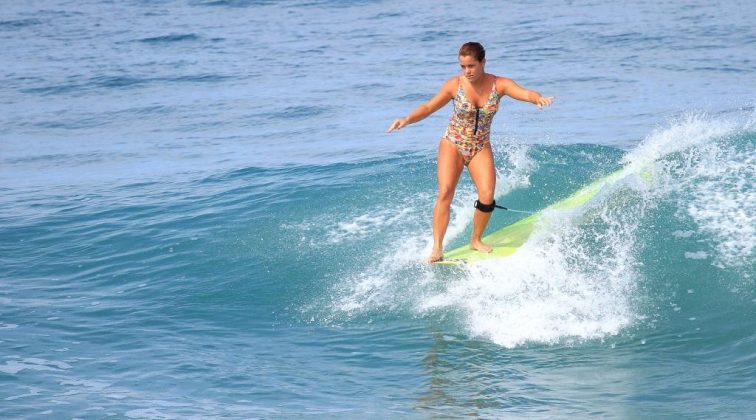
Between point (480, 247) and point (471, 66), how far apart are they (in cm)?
168

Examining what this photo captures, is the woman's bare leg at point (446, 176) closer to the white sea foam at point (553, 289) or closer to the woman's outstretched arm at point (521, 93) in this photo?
the white sea foam at point (553, 289)

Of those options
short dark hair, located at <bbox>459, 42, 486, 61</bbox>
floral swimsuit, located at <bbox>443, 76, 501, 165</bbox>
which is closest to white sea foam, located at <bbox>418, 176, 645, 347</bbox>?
floral swimsuit, located at <bbox>443, 76, 501, 165</bbox>

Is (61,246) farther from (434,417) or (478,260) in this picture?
(434,417)

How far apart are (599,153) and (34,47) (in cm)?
1674

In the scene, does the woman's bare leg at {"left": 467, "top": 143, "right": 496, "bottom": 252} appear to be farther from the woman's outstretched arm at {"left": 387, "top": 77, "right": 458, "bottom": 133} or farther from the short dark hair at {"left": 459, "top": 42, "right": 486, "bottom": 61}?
the short dark hair at {"left": 459, "top": 42, "right": 486, "bottom": 61}

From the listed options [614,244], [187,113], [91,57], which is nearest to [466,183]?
[614,244]

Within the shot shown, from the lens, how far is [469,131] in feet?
27.9

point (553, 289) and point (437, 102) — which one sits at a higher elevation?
point (437, 102)

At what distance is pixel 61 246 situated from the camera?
1111 centimetres

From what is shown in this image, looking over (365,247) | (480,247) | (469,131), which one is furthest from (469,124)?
(365,247)

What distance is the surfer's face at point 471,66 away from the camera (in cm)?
804

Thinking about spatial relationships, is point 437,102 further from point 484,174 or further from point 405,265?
point 405,265

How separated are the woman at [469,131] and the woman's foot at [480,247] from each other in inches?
0.4

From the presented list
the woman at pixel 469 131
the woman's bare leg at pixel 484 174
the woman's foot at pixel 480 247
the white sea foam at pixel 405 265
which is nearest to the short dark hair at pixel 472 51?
the woman at pixel 469 131
